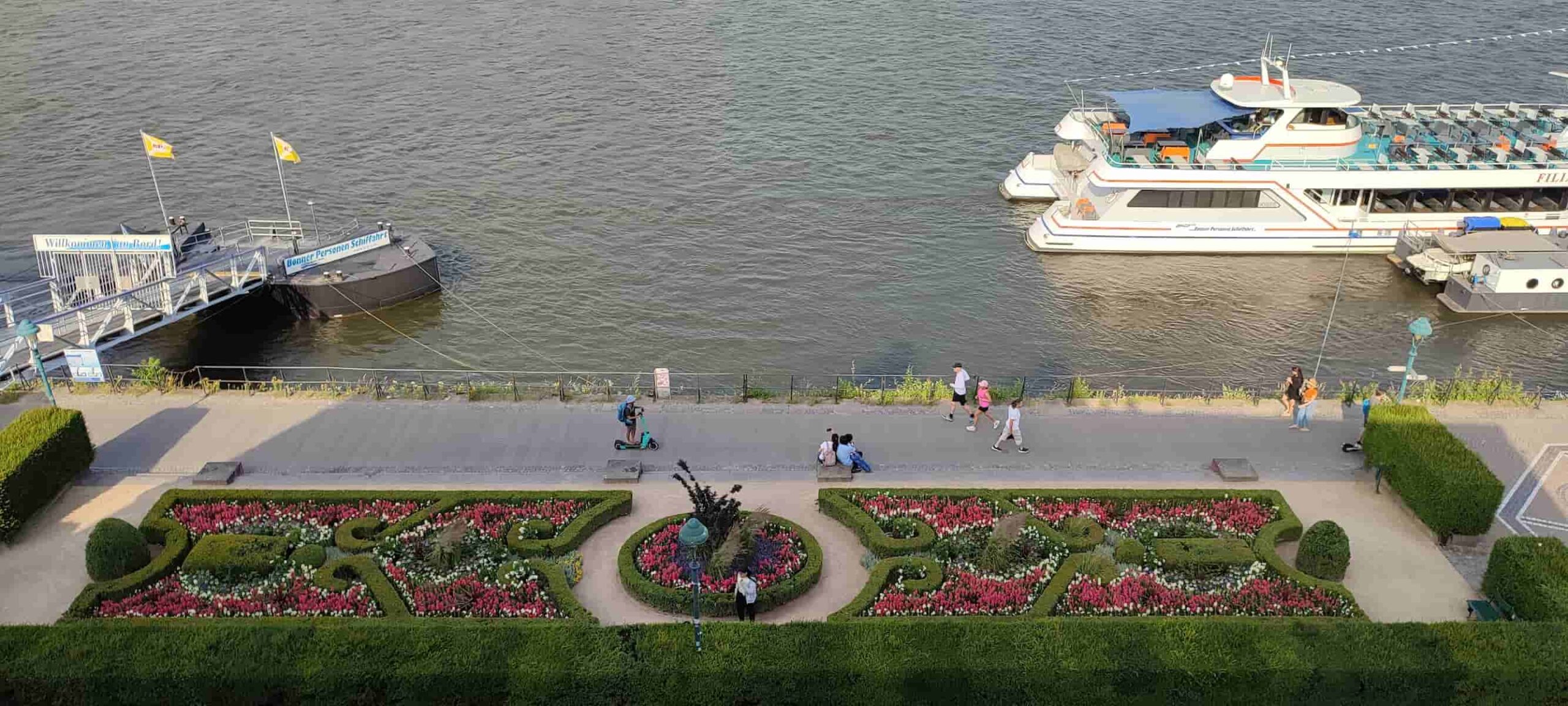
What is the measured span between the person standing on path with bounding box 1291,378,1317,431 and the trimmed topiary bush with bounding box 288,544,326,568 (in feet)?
72.0

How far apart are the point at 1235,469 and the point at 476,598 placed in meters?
16.2

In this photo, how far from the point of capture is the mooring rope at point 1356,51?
2370 inches

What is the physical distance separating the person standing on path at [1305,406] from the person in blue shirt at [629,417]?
616 inches

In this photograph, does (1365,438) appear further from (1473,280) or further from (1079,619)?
(1473,280)

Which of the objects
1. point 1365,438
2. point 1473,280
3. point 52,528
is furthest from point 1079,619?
point 1473,280

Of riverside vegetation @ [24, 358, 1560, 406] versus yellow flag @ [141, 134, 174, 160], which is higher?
yellow flag @ [141, 134, 174, 160]

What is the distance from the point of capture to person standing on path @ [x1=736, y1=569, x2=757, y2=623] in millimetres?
20953

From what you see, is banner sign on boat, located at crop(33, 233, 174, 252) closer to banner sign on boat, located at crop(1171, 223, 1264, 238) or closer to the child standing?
the child standing

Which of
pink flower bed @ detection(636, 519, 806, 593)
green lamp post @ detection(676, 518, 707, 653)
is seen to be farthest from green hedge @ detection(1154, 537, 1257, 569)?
green lamp post @ detection(676, 518, 707, 653)

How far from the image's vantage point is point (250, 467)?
1055 inches

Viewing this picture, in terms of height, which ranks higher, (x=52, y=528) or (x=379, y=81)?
(x=379, y=81)

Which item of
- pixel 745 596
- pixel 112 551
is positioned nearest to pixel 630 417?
pixel 745 596

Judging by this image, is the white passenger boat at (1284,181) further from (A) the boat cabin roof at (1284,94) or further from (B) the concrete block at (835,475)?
(B) the concrete block at (835,475)

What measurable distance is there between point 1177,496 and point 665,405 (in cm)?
1225
